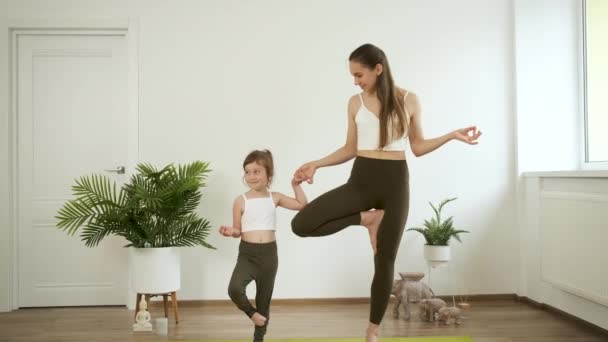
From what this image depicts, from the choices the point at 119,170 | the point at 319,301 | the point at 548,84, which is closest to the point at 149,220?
the point at 119,170

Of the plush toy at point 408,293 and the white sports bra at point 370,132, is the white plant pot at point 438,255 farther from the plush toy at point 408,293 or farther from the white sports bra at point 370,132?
the white sports bra at point 370,132

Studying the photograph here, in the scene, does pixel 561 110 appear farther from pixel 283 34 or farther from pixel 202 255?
pixel 202 255

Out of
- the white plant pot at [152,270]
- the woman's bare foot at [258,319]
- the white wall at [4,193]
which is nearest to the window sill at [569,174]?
the woman's bare foot at [258,319]

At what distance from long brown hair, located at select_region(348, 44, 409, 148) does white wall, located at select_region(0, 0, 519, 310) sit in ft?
6.03

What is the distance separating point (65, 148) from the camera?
14.8 feet

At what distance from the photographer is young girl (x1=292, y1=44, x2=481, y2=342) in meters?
2.62

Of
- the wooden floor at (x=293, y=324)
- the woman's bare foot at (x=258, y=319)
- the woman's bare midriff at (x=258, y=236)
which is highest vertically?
the woman's bare midriff at (x=258, y=236)

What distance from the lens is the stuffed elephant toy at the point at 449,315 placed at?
3699 millimetres

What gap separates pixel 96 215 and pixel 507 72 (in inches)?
129

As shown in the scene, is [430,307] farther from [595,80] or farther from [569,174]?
[595,80]

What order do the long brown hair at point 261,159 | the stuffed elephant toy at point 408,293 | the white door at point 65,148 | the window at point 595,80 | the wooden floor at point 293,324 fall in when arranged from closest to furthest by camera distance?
the long brown hair at point 261,159
the wooden floor at point 293,324
the stuffed elephant toy at point 408,293
the window at point 595,80
the white door at point 65,148

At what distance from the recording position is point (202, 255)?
445cm

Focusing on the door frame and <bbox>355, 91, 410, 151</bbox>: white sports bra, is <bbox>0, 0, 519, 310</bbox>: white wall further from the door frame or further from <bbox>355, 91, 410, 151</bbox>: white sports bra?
<bbox>355, 91, 410, 151</bbox>: white sports bra

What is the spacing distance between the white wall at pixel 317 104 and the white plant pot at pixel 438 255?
32 centimetres
